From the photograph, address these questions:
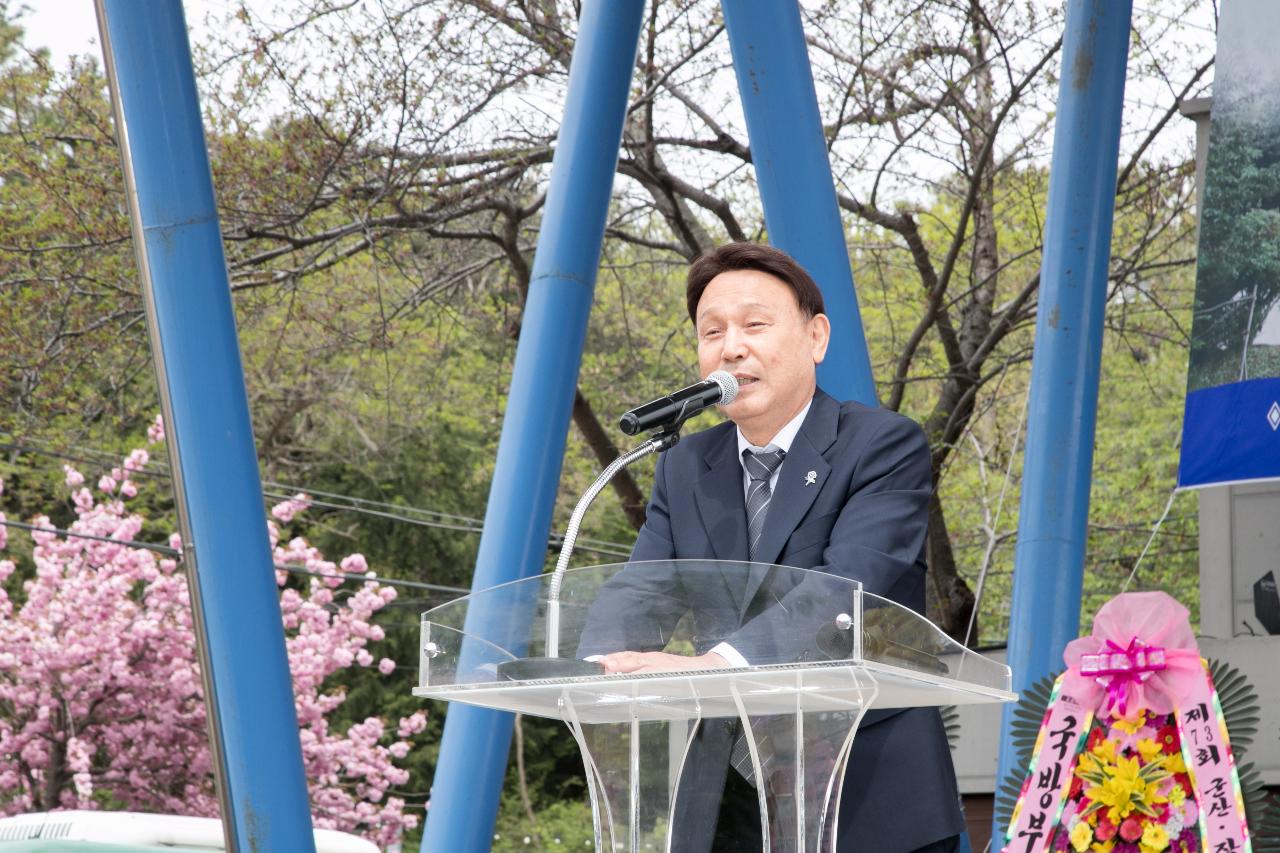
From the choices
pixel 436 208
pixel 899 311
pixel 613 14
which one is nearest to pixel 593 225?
pixel 613 14

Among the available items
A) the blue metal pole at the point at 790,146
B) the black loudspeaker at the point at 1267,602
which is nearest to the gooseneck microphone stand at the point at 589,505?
the blue metal pole at the point at 790,146

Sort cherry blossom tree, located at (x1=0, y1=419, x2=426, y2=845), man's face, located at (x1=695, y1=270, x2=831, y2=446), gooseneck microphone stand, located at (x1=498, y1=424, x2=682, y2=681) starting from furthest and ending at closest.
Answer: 1. cherry blossom tree, located at (x1=0, y1=419, x2=426, y2=845)
2. man's face, located at (x1=695, y1=270, x2=831, y2=446)
3. gooseneck microphone stand, located at (x1=498, y1=424, x2=682, y2=681)

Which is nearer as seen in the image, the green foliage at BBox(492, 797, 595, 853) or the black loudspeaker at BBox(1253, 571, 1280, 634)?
the black loudspeaker at BBox(1253, 571, 1280, 634)

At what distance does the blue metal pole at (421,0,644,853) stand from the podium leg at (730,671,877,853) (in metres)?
3.42

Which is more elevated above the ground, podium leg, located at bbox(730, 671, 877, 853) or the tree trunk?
podium leg, located at bbox(730, 671, 877, 853)

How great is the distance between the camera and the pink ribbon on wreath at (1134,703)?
11.0 ft

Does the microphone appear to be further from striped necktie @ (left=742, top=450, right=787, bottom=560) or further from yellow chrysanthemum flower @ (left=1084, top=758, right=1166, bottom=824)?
yellow chrysanthemum flower @ (left=1084, top=758, right=1166, bottom=824)

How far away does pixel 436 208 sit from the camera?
32.5 feet

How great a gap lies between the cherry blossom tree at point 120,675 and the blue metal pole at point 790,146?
696 centimetres

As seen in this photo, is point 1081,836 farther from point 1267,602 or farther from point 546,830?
point 546,830

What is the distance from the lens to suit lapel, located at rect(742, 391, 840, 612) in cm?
246

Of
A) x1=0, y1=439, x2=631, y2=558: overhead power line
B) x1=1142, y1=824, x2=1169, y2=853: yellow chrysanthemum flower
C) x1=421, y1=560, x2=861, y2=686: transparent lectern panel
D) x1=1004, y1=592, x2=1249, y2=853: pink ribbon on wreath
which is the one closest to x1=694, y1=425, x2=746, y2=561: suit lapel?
x1=421, y1=560, x2=861, y2=686: transparent lectern panel

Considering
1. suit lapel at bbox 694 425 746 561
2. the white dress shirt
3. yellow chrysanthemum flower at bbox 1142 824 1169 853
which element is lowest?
yellow chrysanthemum flower at bbox 1142 824 1169 853

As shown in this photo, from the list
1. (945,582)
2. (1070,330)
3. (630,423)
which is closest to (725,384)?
(630,423)
